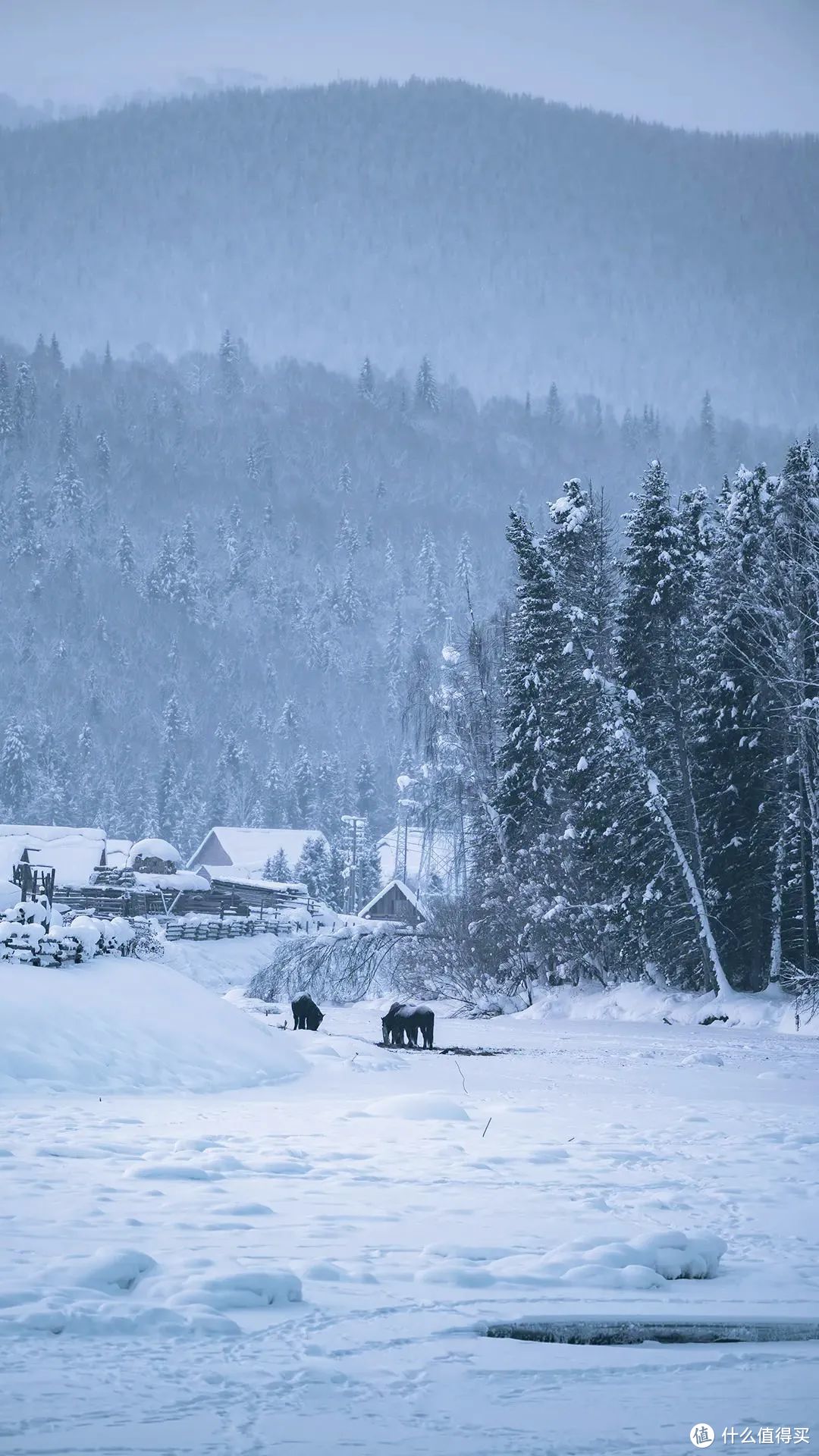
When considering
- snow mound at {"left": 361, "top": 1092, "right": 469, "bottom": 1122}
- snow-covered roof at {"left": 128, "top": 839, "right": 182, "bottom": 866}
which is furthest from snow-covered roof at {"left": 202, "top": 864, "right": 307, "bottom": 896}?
snow mound at {"left": 361, "top": 1092, "right": 469, "bottom": 1122}

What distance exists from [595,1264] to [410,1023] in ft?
57.4

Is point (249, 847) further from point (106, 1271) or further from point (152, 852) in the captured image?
point (106, 1271)

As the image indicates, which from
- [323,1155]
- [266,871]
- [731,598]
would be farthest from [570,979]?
[266,871]

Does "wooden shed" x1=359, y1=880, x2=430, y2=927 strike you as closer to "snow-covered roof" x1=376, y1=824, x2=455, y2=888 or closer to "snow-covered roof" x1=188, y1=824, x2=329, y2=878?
"snow-covered roof" x1=376, y1=824, x2=455, y2=888

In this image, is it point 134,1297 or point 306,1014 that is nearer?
point 134,1297

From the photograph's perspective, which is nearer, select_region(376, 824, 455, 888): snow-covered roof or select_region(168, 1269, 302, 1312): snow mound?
select_region(168, 1269, 302, 1312): snow mound

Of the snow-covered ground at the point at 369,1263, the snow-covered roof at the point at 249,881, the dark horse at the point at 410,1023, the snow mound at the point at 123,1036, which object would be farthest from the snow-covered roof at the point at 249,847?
the snow-covered ground at the point at 369,1263

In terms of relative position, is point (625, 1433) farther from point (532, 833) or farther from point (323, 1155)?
point (532, 833)

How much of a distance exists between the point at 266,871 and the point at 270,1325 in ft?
312

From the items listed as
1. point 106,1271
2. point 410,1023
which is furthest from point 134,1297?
point 410,1023

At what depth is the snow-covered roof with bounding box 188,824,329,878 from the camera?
106 m

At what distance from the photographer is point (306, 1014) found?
2459 cm

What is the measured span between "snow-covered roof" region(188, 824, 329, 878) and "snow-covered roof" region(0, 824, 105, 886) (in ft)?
53.2

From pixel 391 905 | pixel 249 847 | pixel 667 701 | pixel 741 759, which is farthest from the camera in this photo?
pixel 249 847
